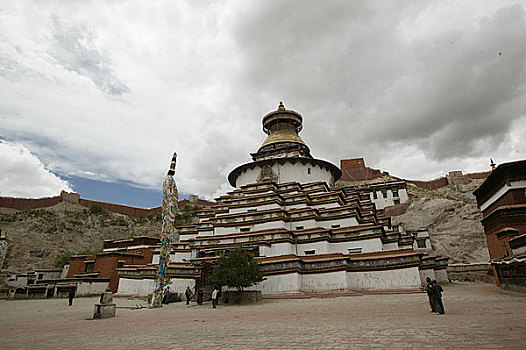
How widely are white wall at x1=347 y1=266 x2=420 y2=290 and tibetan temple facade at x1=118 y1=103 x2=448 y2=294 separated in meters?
0.04

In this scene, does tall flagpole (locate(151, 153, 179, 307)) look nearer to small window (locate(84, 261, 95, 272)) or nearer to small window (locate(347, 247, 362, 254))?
small window (locate(347, 247, 362, 254))

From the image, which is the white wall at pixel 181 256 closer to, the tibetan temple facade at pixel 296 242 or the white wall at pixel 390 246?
the tibetan temple facade at pixel 296 242

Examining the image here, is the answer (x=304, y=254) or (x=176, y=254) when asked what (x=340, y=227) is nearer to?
(x=304, y=254)

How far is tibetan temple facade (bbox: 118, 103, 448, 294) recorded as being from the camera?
15.8 m

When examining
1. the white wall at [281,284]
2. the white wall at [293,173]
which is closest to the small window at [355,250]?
the white wall at [281,284]

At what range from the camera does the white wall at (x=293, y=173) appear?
2900 cm

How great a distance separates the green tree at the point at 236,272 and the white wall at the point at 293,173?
1552 centimetres

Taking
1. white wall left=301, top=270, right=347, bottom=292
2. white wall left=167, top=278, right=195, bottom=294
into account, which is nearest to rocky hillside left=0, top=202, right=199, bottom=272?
white wall left=167, top=278, right=195, bottom=294

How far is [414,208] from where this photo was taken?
39719 mm

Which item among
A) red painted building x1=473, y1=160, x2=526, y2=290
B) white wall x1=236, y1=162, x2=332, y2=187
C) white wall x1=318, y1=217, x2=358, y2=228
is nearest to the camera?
red painted building x1=473, y1=160, x2=526, y2=290

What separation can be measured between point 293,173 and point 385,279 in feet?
49.2

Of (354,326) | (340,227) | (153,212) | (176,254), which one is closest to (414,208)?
(340,227)

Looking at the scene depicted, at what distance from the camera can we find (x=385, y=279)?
15.5 metres

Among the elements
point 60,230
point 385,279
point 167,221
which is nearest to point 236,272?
point 167,221
